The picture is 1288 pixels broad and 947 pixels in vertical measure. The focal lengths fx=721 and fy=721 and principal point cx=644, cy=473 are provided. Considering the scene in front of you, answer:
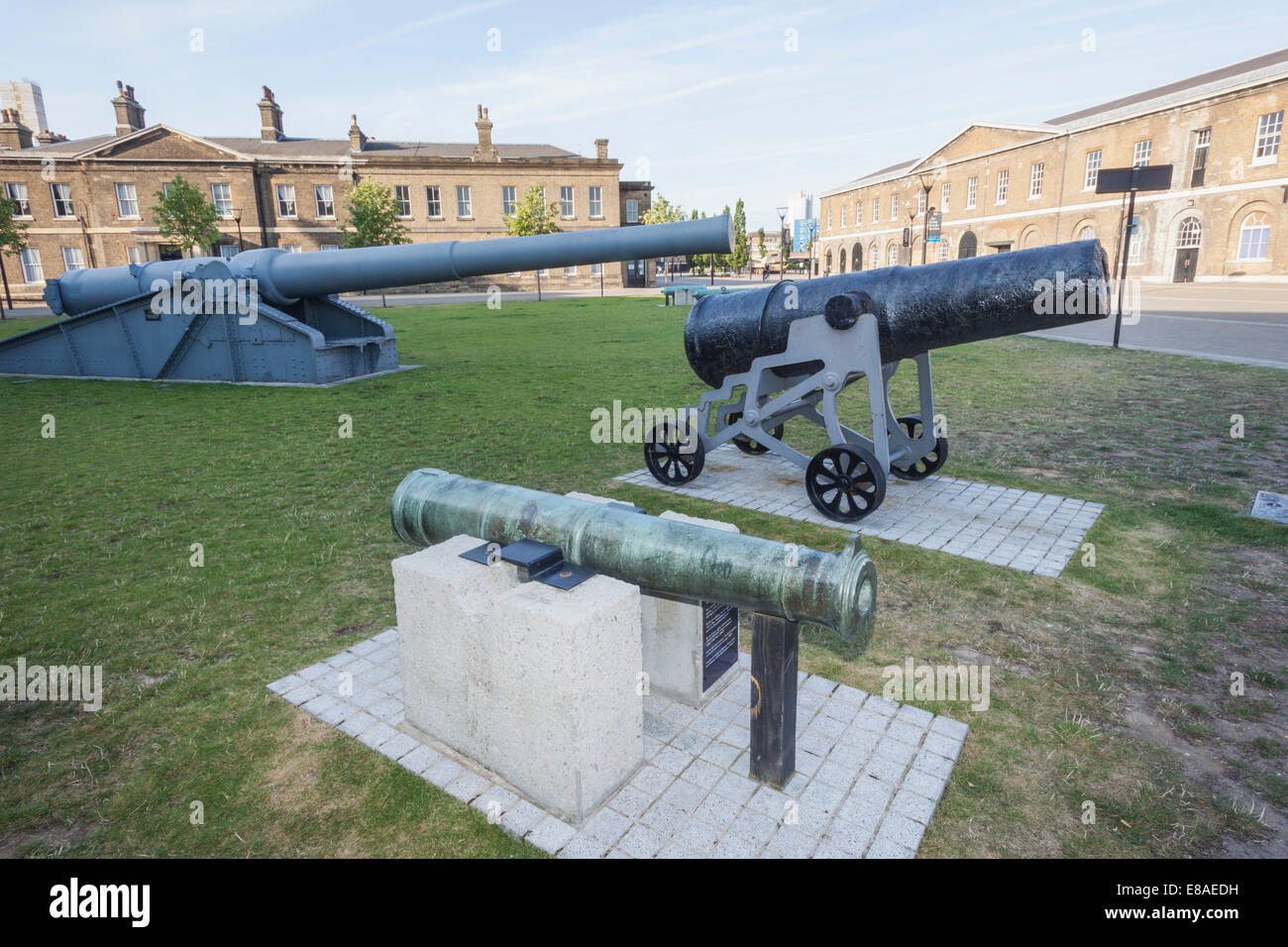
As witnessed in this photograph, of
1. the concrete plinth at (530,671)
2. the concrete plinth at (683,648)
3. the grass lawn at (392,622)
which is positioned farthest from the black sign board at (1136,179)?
the concrete plinth at (530,671)

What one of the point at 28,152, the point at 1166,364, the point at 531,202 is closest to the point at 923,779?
the point at 1166,364

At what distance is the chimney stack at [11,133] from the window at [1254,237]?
70.8m

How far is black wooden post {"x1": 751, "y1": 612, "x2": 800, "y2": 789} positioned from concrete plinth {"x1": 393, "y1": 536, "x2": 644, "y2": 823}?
1.72ft

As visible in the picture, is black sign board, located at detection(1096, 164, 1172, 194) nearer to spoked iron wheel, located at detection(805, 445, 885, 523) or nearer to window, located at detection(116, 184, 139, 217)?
spoked iron wheel, located at detection(805, 445, 885, 523)

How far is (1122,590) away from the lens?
16.9ft

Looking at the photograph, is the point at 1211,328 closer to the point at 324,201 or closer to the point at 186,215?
the point at 186,215

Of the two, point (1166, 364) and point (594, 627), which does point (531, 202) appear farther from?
point (594, 627)

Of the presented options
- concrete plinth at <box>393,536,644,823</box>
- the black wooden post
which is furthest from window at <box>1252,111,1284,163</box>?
concrete plinth at <box>393,536,644,823</box>

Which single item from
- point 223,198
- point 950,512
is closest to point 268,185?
point 223,198

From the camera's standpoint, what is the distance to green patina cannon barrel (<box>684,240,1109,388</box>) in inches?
202

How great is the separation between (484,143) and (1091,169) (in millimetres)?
A: 38898

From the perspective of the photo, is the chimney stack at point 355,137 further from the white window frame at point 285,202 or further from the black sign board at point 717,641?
the black sign board at point 717,641

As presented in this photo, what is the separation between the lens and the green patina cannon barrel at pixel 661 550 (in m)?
2.65

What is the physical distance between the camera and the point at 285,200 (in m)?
45.9
